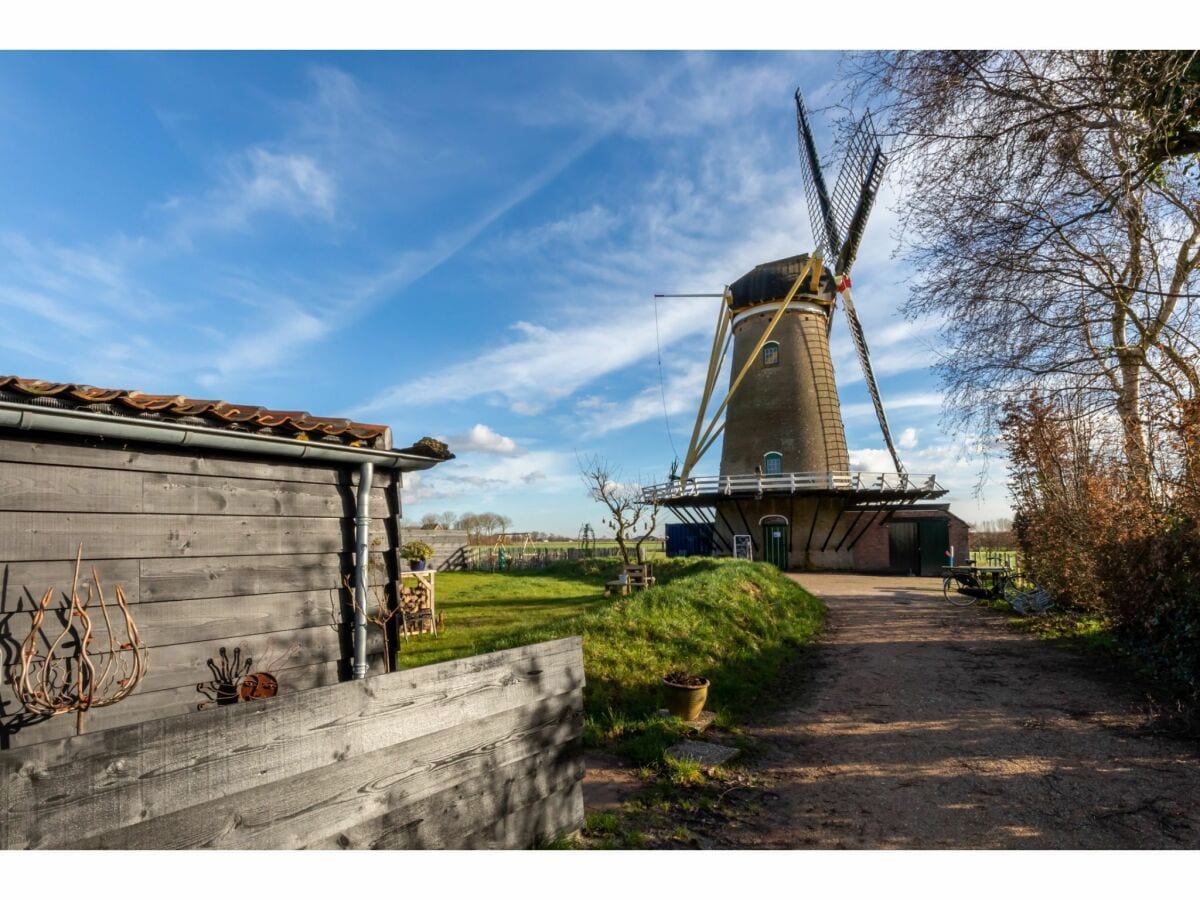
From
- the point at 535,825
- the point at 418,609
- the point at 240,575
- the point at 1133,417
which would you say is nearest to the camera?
the point at 535,825

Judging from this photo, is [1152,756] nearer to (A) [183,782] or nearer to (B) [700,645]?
(B) [700,645]

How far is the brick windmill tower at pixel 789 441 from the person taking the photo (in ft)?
71.5

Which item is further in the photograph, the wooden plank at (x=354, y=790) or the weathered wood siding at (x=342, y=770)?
the wooden plank at (x=354, y=790)

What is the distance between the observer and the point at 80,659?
Answer: 3.38m

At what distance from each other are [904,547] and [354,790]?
24.4 m

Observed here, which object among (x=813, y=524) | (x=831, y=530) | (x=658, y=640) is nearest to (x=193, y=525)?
(x=658, y=640)

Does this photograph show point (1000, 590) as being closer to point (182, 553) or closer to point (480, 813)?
point (480, 813)

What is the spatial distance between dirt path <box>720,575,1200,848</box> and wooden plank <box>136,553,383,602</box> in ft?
11.1

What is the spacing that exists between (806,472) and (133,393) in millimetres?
20812

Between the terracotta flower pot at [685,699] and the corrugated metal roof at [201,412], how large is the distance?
348cm

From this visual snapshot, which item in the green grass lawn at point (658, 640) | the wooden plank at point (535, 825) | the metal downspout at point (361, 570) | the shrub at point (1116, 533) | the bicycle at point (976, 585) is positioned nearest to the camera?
the wooden plank at point (535, 825)

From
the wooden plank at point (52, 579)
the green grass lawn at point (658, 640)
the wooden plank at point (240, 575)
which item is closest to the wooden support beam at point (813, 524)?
the green grass lawn at point (658, 640)

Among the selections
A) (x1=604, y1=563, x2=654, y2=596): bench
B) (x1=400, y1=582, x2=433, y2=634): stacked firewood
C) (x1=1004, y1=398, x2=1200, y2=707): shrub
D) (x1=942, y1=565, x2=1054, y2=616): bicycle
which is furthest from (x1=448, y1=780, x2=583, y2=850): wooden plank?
(x1=604, y1=563, x2=654, y2=596): bench

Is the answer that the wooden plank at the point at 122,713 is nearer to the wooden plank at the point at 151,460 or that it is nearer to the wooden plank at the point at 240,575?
the wooden plank at the point at 240,575
